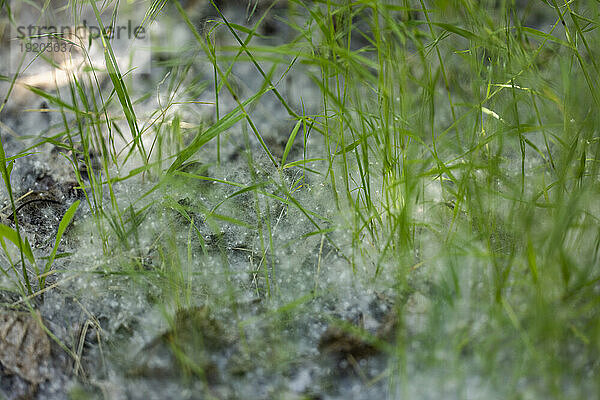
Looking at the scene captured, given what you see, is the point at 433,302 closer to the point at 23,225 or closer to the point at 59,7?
the point at 23,225

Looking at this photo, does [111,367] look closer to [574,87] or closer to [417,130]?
[417,130]

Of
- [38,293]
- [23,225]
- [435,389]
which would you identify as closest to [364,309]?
[435,389]

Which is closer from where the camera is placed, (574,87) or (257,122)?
(574,87)

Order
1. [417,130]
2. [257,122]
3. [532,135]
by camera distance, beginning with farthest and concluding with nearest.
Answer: [257,122], [532,135], [417,130]

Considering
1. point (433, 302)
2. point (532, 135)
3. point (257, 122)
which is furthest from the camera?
point (257, 122)

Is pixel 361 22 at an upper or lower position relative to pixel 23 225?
upper

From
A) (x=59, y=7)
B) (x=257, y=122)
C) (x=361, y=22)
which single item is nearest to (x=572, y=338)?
(x=257, y=122)

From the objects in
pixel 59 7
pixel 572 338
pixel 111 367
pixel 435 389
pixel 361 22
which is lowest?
pixel 111 367
